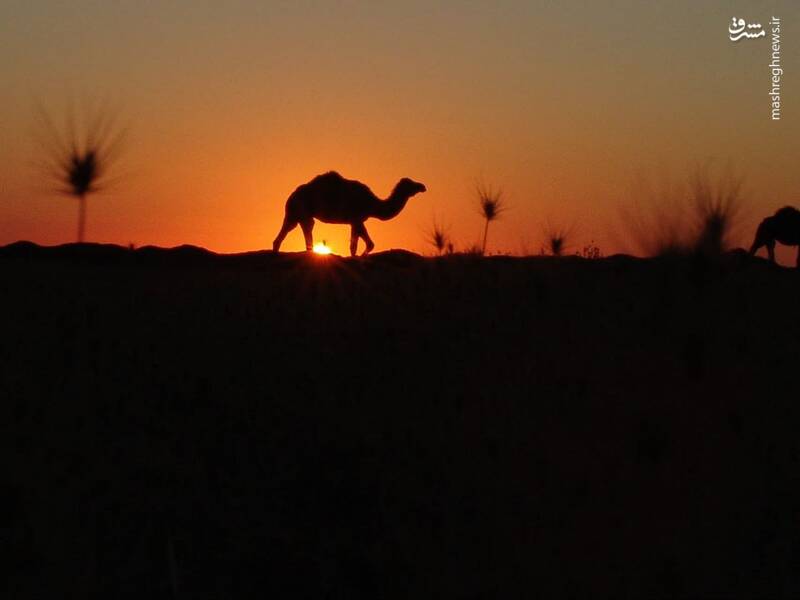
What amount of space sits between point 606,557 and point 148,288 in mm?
6457

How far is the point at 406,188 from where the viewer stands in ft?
70.3

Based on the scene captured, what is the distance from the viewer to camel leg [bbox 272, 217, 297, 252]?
20.5 meters

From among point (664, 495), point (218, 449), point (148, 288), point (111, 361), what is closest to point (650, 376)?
point (664, 495)

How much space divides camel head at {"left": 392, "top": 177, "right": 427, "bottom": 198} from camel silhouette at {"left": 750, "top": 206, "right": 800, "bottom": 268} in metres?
6.13

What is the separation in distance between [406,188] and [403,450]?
44.8 feet

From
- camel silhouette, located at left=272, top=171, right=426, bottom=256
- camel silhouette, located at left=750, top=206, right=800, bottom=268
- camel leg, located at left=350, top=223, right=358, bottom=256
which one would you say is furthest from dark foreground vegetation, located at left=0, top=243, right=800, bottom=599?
camel silhouette, located at left=750, top=206, right=800, bottom=268

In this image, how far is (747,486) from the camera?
788 cm

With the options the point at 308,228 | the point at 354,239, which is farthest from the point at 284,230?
the point at 354,239

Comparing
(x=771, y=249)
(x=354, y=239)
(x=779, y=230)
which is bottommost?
(x=354, y=239)

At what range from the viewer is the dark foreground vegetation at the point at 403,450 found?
7.33 meters

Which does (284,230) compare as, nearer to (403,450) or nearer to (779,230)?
(779,230)

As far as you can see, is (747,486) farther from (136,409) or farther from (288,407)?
(136,409)

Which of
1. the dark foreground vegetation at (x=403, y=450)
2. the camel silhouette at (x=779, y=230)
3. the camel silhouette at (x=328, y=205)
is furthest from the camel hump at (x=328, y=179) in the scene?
the dark foreground vegetation at (x=403, y=450)

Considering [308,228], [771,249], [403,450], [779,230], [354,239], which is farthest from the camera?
[771,249]
